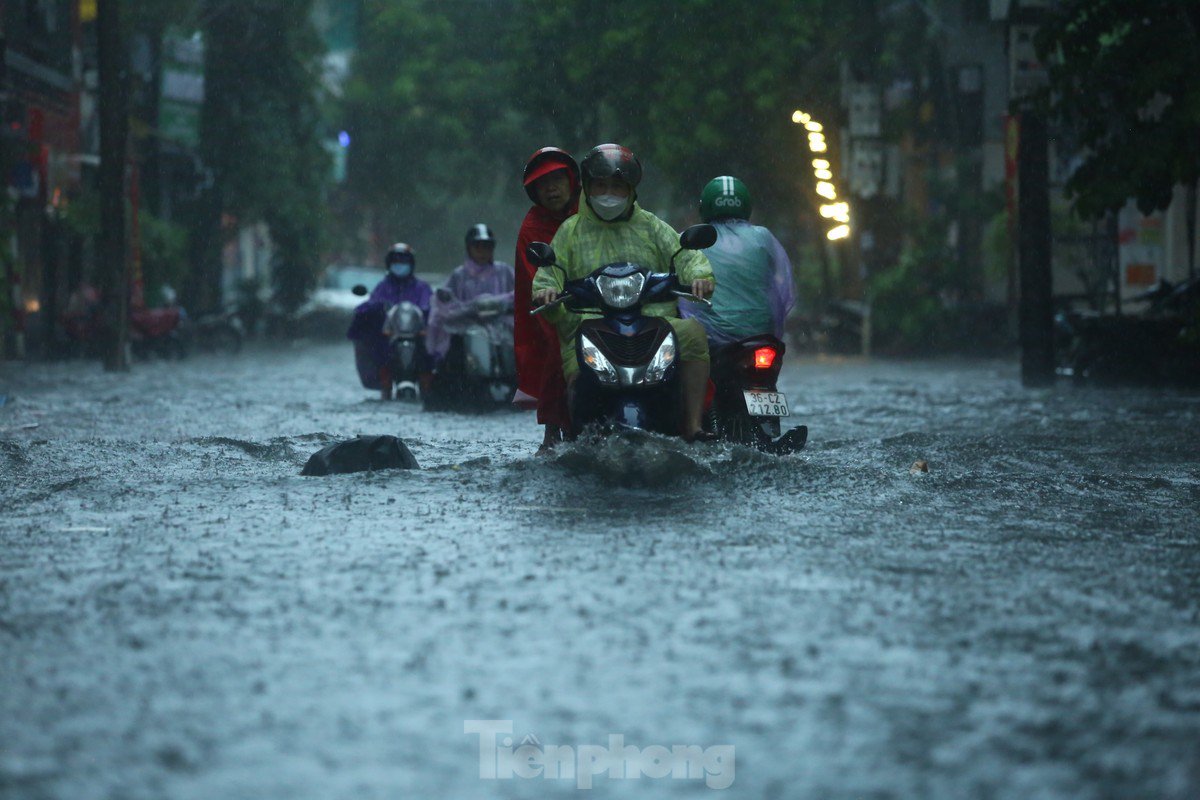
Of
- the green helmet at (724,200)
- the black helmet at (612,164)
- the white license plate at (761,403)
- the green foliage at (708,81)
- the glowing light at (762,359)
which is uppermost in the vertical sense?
the green foliage at (708,81)

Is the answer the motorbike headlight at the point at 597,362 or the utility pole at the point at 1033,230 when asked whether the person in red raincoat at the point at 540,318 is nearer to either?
the motorbike headlight at the point at 597,362

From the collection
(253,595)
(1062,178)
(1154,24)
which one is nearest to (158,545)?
(253,595)

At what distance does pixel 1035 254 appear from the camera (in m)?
18.8

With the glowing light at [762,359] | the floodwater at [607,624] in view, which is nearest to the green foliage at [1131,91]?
the floodwater at [607,624]

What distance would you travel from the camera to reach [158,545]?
7039mm

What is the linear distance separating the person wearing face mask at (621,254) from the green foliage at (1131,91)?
18.3ft

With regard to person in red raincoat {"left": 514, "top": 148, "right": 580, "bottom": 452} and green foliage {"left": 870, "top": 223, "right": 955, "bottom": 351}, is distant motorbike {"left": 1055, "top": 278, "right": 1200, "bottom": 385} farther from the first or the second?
green foliage {"left": 870, "top": 223, "right": 955, "bottom": 351}

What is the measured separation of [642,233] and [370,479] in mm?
1792

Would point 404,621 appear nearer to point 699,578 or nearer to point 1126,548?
point 699,578

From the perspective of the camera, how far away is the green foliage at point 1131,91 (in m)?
13.9

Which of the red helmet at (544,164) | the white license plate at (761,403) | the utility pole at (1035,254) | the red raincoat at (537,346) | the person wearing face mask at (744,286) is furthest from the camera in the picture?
the utility pole at (1035,254)

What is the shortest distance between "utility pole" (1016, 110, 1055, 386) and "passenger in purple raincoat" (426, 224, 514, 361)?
17.4 feet

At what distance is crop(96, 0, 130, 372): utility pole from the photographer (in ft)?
81.5

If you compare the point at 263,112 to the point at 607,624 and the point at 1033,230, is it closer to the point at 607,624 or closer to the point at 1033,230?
the point at 1033,230
